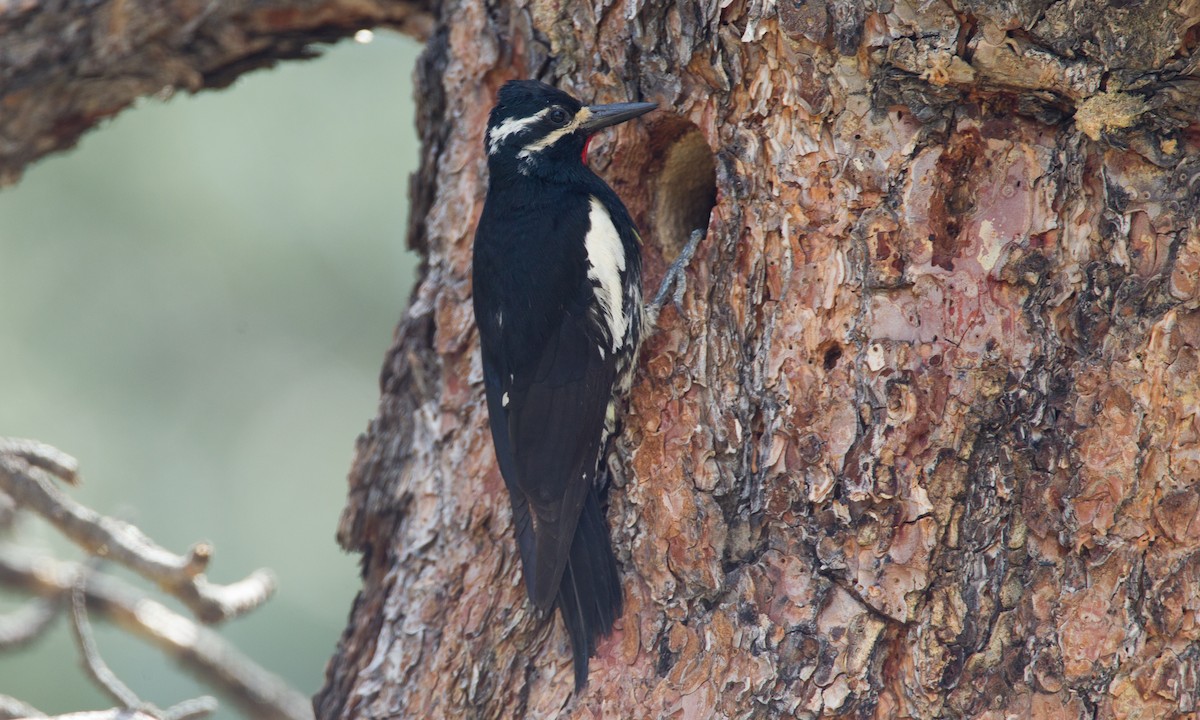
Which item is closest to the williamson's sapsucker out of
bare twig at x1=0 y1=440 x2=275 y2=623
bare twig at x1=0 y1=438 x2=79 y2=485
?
bare twig at x1=0 y1=440 x2=275 y2=623

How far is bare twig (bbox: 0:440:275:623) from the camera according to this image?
337cm

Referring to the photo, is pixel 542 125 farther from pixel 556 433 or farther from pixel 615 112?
pixel 556 433

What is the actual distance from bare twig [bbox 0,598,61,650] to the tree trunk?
4.70 ft

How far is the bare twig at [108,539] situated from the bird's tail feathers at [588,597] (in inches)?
44.5

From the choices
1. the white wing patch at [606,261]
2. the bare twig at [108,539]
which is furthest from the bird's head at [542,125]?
the bare twig at [108,539]

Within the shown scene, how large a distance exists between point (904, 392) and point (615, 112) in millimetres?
1120

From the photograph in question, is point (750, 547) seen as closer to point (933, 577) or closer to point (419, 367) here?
point (933, 577)

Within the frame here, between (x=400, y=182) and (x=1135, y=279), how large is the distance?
5.92 metres

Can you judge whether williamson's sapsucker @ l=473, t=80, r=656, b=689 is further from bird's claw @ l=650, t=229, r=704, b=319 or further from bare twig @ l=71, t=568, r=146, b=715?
bare twig @ l=71, t=568, r=146, b=715

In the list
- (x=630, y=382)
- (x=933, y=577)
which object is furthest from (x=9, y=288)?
(x=933, y=577)

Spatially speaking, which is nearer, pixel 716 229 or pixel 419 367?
pixel 716 229

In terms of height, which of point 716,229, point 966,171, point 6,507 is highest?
point 966,171

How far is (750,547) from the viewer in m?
2.73

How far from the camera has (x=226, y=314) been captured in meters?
7.49
